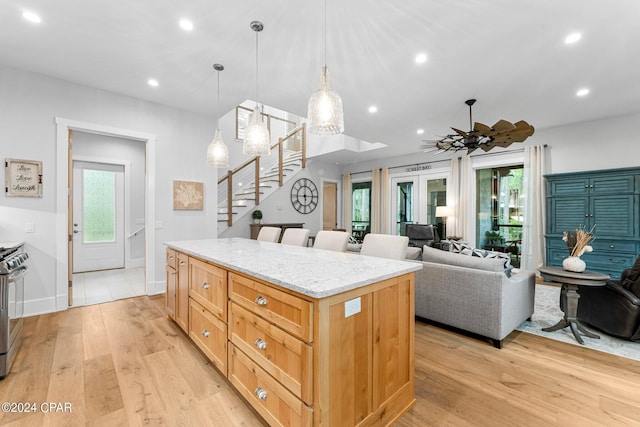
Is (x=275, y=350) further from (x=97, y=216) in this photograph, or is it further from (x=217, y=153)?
(x=97, y=216)

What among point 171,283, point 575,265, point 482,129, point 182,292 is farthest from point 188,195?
point 575,265

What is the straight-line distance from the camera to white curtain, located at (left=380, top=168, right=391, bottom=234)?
786 cm

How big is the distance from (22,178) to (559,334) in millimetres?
6201

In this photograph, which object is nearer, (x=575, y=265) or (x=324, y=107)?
(x=324, y=107)

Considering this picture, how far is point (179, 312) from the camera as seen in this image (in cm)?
276

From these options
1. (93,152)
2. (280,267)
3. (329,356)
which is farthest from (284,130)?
(329,356)

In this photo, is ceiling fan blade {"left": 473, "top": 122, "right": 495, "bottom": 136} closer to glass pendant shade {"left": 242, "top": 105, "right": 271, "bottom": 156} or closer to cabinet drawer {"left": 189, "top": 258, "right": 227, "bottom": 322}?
glass pendant shade {"left": 242, "top": 105, "right": 271, "bottom": 156}

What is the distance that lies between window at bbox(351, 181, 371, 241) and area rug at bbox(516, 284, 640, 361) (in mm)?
5057

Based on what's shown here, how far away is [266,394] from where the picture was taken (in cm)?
154

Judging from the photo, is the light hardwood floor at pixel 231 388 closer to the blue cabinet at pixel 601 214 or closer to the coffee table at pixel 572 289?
the coffee table at pixel 572 289

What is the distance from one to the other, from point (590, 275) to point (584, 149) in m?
3.58

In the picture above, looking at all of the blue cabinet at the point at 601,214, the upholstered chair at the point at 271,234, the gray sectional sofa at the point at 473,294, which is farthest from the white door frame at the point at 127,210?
the blue cabinet at the point at 601,214

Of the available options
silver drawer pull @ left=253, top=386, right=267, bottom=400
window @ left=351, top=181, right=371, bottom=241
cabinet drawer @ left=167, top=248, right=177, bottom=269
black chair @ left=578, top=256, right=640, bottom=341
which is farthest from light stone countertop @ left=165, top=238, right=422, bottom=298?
window @ left=351, top=181, right=371, bottom=241

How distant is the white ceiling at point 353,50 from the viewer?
2.29m
